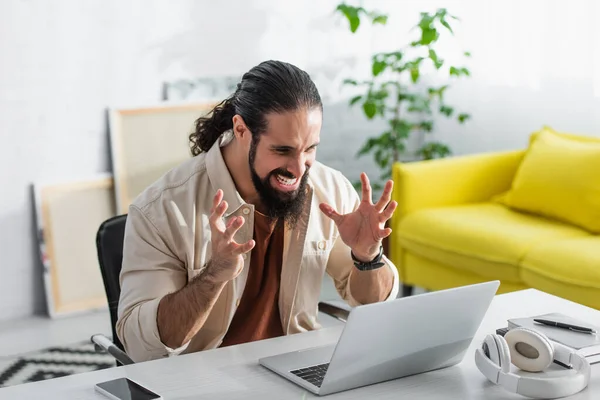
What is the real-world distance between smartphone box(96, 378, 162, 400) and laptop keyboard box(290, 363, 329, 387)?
0.86 feet

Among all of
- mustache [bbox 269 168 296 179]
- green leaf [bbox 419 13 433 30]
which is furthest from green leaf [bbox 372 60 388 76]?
mustache [bbox 269 168 296 179]

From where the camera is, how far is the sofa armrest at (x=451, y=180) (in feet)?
12.9

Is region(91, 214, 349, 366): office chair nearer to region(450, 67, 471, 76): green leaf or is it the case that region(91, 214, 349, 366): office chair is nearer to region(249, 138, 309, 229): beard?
region(249, 138, 309, 229): beard

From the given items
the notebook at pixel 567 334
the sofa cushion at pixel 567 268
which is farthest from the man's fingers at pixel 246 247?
the sofa cushion at pixel 567 268

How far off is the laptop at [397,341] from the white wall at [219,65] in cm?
256

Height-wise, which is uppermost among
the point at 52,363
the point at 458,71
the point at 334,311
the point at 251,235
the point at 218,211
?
the point at 458,71

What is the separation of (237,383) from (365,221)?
1.63 feet

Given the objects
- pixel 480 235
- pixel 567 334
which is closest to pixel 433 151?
pixel 480 235

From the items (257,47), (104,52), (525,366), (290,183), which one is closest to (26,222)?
(104,52)

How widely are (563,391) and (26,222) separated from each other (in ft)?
9.68

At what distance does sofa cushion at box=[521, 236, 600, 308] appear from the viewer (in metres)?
3.13

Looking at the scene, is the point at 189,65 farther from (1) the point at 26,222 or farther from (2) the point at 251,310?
(2) the point at 251,310

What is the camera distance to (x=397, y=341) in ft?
5.24

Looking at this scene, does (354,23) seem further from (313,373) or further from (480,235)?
(313,373)
